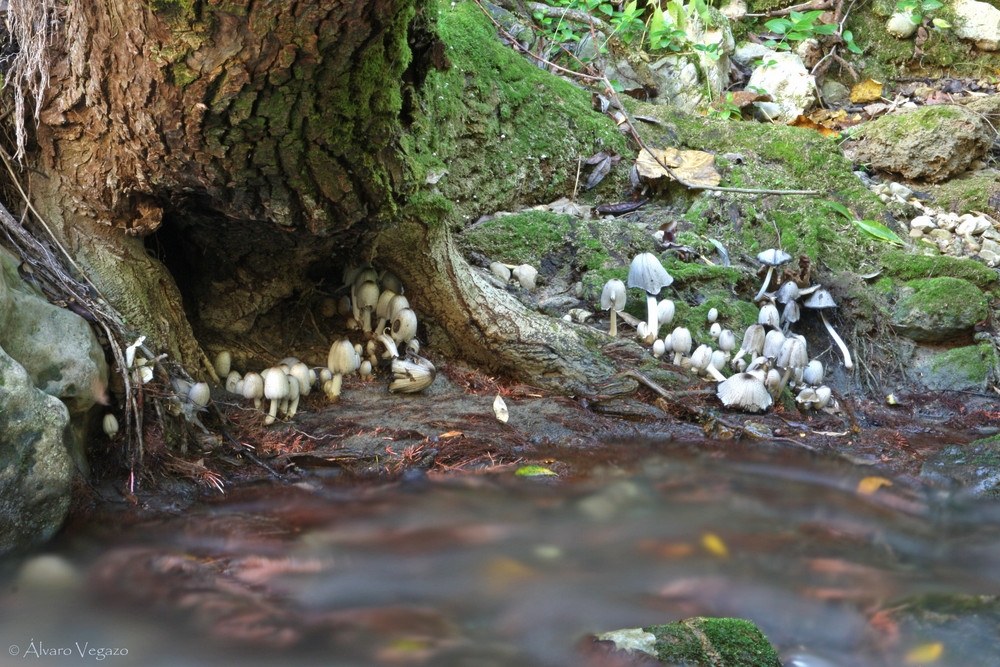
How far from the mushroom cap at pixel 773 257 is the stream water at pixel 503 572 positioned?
5.88ft

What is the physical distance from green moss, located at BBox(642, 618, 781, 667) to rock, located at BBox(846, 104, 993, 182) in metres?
5.77

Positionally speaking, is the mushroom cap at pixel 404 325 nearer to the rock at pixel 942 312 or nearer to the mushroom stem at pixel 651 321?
the mushroom stem at pixel 651 321

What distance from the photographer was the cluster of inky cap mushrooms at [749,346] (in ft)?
11.9

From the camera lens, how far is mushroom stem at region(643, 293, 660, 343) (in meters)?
3.99

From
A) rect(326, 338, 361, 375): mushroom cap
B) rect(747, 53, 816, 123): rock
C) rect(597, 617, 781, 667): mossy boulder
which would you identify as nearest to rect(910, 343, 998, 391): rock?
rect(597, 617, 781, 667): mossy boulder

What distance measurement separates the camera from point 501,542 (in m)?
2.41

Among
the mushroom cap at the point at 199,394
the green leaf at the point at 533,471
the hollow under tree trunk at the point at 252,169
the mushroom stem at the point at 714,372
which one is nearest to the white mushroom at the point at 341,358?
the hollow under tree trunk at the point at 252,169

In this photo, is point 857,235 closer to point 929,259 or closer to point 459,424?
point 929,259

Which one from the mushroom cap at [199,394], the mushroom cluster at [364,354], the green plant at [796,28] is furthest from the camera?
the green plant at [796,28]

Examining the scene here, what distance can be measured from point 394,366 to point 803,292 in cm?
250

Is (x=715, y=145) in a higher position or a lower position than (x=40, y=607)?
Result: higher

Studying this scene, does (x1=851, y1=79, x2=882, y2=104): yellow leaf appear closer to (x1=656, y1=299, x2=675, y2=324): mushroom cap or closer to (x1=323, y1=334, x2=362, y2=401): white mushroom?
(x1=656, y1=299, x2=675, y2=324): mushroom cap

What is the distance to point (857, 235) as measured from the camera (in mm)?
4988

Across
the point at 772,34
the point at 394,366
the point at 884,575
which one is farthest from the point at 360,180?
the point at 772,34
